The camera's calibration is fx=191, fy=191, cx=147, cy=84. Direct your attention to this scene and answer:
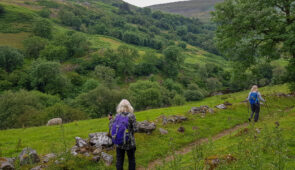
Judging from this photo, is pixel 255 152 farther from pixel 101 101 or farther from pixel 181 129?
pixel 101 101

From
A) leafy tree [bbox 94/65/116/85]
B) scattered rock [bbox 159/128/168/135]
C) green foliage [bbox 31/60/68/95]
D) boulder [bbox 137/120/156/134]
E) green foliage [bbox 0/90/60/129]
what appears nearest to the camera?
boulder [bbox 137/120/156/134]

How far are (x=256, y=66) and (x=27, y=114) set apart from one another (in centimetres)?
3916

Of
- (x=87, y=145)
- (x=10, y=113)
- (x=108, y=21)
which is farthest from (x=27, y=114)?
(x=108, y=21)

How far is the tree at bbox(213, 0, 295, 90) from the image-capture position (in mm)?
19359

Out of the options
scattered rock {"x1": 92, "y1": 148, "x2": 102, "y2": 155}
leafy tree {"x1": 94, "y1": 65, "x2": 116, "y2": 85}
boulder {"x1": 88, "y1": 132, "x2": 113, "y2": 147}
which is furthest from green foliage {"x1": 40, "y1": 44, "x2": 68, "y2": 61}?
scattered rock {"x1": 92, "y1": 148, "x2": 102, "y2": 155}

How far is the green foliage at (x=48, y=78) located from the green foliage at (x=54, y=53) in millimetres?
18312

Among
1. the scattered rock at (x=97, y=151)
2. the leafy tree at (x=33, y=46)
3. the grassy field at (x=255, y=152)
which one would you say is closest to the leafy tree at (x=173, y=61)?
the leafy tree at (x=33, y=46)

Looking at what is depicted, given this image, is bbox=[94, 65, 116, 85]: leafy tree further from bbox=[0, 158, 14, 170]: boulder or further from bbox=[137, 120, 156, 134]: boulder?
bbox=[0, 158, 14, 170]: boulder

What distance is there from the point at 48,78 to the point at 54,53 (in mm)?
25890

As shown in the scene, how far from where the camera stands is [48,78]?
80062 millimetres

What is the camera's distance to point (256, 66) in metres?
24.7

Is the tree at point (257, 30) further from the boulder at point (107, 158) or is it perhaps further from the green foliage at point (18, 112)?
the green foliage at point (18, 112)

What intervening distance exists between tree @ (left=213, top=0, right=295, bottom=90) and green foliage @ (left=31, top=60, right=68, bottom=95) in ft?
239

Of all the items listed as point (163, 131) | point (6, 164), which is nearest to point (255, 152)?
point (163, 131)
